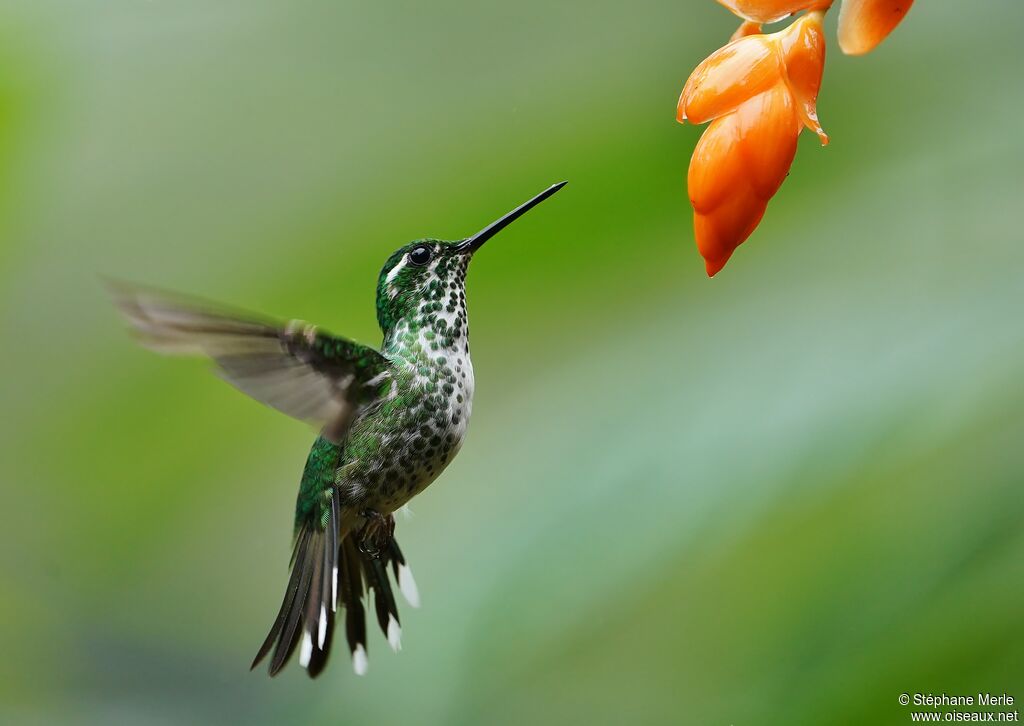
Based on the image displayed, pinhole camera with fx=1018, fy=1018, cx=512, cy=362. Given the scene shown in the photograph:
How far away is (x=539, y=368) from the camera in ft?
3.75

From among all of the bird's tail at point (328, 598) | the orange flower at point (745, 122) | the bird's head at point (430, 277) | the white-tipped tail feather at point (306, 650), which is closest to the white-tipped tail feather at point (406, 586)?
the bird's tail at point (328, 598)

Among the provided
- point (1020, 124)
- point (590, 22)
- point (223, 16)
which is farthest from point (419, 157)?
point (1020, 124)

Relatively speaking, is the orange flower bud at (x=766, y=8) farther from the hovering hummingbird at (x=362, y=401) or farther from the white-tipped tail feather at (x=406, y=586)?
the white-tipped tail feather at (x=406, y=586)

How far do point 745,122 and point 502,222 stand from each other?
156 mm

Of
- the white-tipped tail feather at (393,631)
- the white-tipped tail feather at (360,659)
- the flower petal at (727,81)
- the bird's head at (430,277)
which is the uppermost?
the bird's head at (430,277)

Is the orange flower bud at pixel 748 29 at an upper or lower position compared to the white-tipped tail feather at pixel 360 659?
upper

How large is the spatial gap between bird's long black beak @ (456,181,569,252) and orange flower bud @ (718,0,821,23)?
0.40 feet

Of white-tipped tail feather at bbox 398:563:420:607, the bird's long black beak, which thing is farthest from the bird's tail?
the bird's long black beak

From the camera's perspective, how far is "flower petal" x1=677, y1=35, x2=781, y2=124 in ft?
1.52

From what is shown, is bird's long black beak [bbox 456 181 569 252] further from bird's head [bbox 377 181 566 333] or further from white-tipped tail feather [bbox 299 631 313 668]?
white-tipped tail feather [bbox 299 631 313 668]

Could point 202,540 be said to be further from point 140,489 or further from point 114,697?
point 114,697

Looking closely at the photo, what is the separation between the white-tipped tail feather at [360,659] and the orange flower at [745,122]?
0.43 m

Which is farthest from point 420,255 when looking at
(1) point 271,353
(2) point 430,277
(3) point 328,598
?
(3) point 328,598

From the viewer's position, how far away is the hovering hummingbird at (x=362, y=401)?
58 cm
